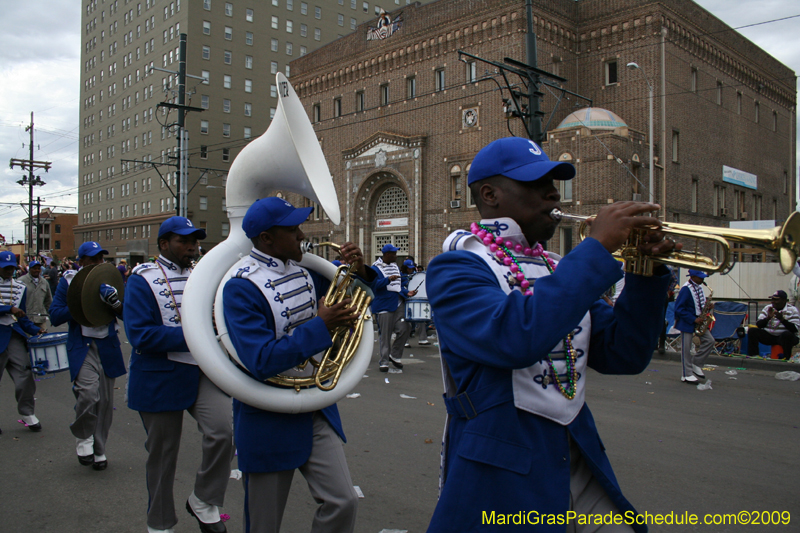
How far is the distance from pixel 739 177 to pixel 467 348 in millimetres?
37384

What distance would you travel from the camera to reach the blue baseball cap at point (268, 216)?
318cm

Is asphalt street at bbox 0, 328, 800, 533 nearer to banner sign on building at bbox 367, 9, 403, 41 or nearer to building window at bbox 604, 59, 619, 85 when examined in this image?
building window at bbox 604, 59, 619, 85

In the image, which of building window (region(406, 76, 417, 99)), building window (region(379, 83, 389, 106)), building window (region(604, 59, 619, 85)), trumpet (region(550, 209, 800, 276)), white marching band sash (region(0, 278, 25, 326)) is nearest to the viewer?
trumpet (region(550, 209, 800, 276))

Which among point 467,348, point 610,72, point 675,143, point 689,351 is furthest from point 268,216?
point 675,143

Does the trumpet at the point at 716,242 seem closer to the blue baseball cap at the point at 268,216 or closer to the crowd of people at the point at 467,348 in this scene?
the crowd of people at the point at 467,348

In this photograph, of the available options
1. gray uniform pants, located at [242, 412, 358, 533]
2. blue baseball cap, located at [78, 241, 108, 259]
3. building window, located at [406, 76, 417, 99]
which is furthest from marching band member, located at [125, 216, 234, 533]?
building window, located at [406, 76, 417, 99]

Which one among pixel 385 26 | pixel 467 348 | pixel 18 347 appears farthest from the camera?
pixel 385 26

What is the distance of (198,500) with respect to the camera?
407cm

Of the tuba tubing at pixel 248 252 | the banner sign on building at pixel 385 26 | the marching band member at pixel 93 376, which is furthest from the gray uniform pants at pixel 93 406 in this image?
the banner sign on building at pixel 385 26

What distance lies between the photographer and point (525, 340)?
5.57 feet

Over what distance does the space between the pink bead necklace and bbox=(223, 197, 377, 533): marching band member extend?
107cm

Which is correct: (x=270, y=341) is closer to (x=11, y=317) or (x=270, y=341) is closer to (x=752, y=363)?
(x=11, y=317)

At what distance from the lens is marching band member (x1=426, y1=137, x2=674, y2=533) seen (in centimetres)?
171

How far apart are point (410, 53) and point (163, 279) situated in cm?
3032
